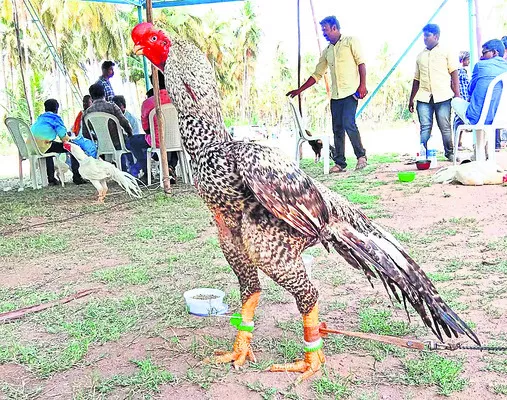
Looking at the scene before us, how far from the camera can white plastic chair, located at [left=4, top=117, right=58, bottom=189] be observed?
880 cm

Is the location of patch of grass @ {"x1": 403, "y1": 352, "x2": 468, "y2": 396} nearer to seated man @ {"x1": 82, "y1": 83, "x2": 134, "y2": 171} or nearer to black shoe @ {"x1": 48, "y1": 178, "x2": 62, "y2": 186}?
seated man @ {"x1": 82, "y1": 83, "x2": 134, "y2": 171}

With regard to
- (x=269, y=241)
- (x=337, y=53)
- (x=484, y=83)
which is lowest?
(x=269, y=241)

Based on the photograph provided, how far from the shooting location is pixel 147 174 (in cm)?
884

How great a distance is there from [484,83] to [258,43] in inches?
1677

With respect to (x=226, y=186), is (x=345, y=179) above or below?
below

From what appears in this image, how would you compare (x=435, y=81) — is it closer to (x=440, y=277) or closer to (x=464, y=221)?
(x=464, y=221)

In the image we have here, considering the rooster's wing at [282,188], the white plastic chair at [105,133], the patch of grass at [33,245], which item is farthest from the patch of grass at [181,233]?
the white plastic chair at [105,133]

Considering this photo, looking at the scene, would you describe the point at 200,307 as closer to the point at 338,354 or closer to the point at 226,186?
the point at 338,354

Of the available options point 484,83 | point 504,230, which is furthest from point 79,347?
point 484,83

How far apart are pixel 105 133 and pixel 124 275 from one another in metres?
5.58

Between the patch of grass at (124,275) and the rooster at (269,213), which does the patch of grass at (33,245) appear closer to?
the patch of grass at (124,275)

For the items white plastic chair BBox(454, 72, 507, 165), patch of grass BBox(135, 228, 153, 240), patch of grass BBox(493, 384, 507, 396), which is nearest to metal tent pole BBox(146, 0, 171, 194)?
patch of grass BBox(135, 228, 153, 240)

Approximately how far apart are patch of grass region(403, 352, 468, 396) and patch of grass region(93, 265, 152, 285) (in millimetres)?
2047

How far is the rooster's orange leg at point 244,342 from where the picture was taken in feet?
8.02
